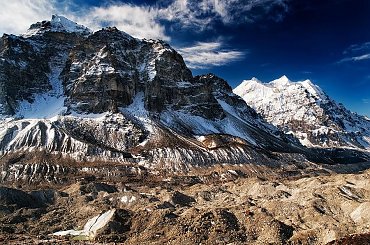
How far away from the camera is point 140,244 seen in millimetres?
59094

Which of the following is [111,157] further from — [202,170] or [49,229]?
[49,229]

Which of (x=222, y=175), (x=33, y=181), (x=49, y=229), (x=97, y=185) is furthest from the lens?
(x=222, y=175)

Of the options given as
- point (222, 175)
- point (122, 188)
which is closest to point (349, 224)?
point (122, 188)

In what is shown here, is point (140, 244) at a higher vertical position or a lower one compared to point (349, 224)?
lower

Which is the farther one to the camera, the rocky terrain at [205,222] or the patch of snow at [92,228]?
the patch of snow at [92,228]

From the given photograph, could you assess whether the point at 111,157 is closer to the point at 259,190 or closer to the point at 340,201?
the point at 259,190

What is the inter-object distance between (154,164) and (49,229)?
406ft

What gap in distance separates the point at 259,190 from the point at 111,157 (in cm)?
10251

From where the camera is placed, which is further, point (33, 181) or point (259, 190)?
point (33, 181)

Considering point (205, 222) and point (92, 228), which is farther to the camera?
point (92, 228)

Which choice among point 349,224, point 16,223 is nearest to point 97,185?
point 16,223

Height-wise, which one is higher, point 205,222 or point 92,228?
point 205,222

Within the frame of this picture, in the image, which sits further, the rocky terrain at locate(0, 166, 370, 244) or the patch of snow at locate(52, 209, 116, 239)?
the patch of snow at locate(52, 209, 116, 239)

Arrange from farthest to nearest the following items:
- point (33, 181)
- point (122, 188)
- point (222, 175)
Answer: point (222, 175)
point (33, 181)
point (122, 188)
